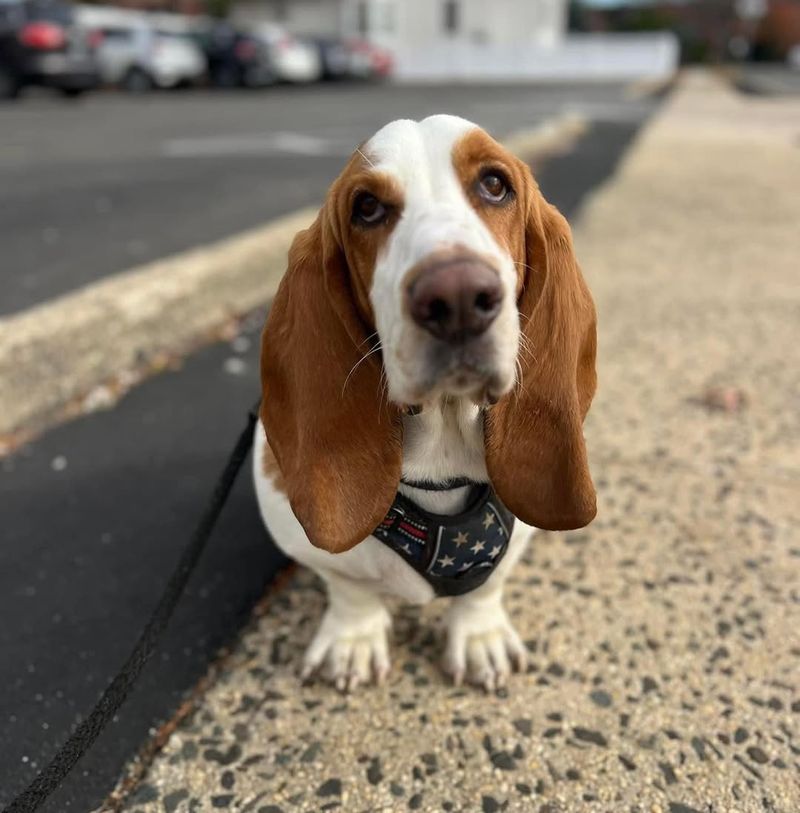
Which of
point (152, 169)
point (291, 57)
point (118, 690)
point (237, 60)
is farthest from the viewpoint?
point (291, 57)

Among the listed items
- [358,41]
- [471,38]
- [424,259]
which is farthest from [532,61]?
[424,259]

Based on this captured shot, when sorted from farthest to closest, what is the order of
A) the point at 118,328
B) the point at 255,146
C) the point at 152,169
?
the point at 255,146, the point at 152,169, the point at 118,328

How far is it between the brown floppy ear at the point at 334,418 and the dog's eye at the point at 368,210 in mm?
78

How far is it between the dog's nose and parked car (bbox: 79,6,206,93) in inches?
923

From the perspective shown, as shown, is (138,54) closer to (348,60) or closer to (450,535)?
(348,60)

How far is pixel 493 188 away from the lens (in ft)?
5.53

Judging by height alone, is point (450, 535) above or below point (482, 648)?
above

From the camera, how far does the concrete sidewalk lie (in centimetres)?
174

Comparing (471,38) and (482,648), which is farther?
(471,38)

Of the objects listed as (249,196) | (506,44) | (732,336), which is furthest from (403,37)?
(732,336)

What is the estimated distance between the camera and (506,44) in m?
47.1

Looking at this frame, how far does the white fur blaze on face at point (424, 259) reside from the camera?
4.67 ft

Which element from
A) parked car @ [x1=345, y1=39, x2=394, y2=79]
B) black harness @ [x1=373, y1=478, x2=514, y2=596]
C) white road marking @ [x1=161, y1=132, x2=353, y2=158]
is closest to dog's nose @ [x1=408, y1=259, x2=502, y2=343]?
black harness @ [x1=373, y1=478, x2=514, y2=596]

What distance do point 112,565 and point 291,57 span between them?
26.6 metres
